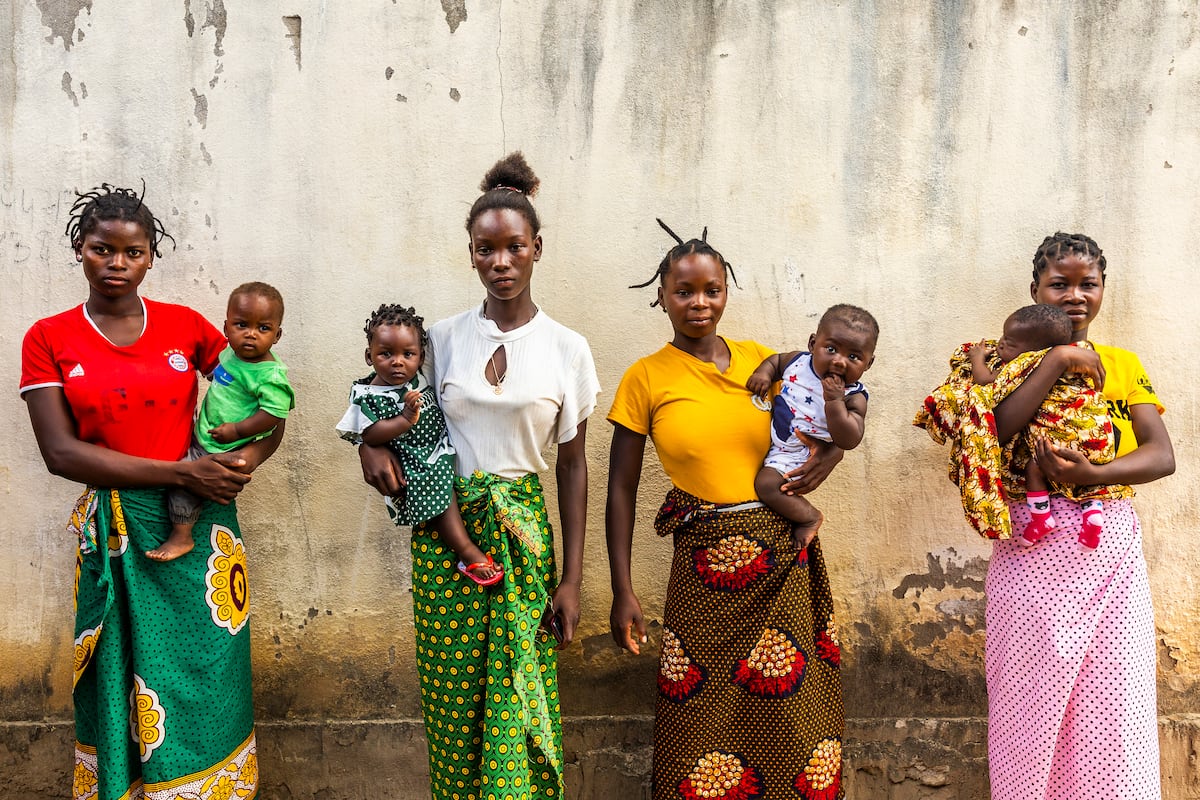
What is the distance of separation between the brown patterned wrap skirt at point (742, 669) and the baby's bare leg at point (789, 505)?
28mm

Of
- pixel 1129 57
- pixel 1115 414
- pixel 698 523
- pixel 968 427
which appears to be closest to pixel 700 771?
pixel 698 523

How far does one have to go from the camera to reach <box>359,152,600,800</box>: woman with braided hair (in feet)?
8.24

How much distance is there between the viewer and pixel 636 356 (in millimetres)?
3357

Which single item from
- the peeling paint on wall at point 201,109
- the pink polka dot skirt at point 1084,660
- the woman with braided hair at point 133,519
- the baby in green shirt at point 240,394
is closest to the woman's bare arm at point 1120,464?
the pink polka dot skirt at point 1084,660

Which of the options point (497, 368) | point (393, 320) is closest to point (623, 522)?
point (497, 368)

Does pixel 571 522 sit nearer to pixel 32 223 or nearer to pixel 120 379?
pixel 120 379

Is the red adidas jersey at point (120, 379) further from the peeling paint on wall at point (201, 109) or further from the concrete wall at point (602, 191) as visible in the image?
the peeling paint on wall at point (201, 109)

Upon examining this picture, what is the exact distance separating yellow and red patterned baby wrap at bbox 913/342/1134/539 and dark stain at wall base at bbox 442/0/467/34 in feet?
6.75

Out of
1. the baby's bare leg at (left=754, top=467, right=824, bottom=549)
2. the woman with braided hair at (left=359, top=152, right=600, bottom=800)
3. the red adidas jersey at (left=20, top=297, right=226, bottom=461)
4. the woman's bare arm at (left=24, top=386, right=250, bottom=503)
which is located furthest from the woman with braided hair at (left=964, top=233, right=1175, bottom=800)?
the red adidas jersey at (left=20, top=297, right=226, bottom=461)

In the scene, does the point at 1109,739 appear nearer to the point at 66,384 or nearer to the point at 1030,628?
the point at 1030,628

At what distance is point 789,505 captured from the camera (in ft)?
8.80

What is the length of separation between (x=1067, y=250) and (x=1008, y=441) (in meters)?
0.62

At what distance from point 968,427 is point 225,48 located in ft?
9.14

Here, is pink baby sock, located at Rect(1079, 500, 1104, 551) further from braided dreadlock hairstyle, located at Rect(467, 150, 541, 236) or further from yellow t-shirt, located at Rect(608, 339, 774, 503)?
braided dreadlock hairstyle, located at Rect(467, 150, 541, 236)
